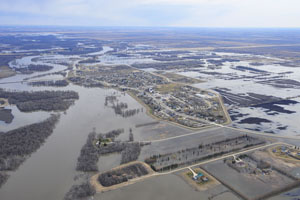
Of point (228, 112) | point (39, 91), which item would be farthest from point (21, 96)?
point (228, 112)

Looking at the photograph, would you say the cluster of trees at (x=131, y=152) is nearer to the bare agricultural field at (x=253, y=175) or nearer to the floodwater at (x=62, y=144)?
the floodwater at (x=62, y=144)

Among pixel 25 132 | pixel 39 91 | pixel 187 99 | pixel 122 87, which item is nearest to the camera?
pixel 25 132

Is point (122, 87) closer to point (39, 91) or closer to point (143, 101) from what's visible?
point (143, 101)

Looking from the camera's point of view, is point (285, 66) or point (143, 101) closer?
point (143, 101)

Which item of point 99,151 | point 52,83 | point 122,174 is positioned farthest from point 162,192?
point 52,83

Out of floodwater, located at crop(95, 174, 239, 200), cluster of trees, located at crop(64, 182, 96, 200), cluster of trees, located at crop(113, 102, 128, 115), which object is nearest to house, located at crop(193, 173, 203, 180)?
floodwater, located at crop(95, 174, 239, 200)
